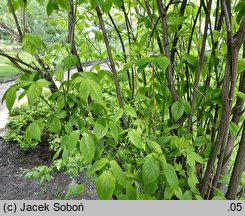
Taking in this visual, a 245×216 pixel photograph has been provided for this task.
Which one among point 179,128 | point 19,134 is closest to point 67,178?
point 19,134

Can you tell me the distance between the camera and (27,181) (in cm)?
267

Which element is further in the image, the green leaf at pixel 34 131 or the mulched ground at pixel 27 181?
the mulched ground at pixel 27 181

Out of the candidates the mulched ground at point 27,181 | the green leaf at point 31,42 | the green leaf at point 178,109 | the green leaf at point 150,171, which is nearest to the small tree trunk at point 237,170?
the green leaf at point 178,109

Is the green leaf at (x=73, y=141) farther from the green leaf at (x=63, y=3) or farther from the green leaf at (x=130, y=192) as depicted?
the green leaf at (x=63, y=3)

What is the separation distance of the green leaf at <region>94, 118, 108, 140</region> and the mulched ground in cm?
178

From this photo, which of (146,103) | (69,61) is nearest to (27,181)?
(146,103)

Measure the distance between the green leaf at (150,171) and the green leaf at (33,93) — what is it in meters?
0.33

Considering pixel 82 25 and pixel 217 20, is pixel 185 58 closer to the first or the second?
pixel 217 20

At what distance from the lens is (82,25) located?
1.27 m

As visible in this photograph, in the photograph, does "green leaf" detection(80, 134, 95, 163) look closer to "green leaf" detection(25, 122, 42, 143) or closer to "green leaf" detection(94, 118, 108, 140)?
"green leaf" detection(94, 118, 108, 140)

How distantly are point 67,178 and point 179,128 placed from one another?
202cm

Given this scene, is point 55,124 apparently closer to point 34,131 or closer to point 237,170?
point 34,131

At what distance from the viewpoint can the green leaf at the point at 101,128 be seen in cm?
73

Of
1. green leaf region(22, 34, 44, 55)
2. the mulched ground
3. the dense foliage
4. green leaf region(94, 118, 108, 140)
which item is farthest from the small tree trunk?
the mulched ground
